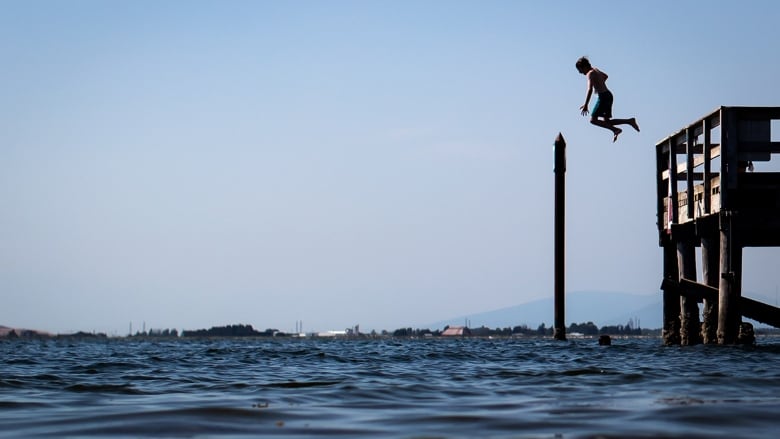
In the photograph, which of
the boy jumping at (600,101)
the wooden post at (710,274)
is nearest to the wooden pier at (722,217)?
the wooden post at (710,274)

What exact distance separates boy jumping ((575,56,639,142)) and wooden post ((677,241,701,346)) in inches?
202

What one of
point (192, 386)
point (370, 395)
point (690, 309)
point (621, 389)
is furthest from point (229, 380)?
point (690, 309)

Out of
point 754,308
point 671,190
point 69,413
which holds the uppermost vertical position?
point 671,190

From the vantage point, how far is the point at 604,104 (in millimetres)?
17453

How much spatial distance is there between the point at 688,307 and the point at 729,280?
3.84 m

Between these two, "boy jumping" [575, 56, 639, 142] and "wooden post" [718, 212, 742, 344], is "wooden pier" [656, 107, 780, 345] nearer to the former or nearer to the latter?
"wooden post" [718, 212, 742, 344]

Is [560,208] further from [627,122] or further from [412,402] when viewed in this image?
[412,402]

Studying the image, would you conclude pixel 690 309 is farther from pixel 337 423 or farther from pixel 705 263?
pixel 337 423

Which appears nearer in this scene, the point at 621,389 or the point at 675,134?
the point at 621,389

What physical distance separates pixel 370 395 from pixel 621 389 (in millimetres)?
2443

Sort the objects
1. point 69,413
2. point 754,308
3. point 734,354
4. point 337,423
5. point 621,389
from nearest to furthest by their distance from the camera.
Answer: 1. point 337,423
2. point 69,413
3. point 621,389
4. point 734,354
5. point 754,308

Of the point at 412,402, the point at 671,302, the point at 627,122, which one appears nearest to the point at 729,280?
the point at 627,122

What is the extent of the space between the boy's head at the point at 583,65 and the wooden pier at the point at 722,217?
3.02 metres

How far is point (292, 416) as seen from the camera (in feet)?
24.8
